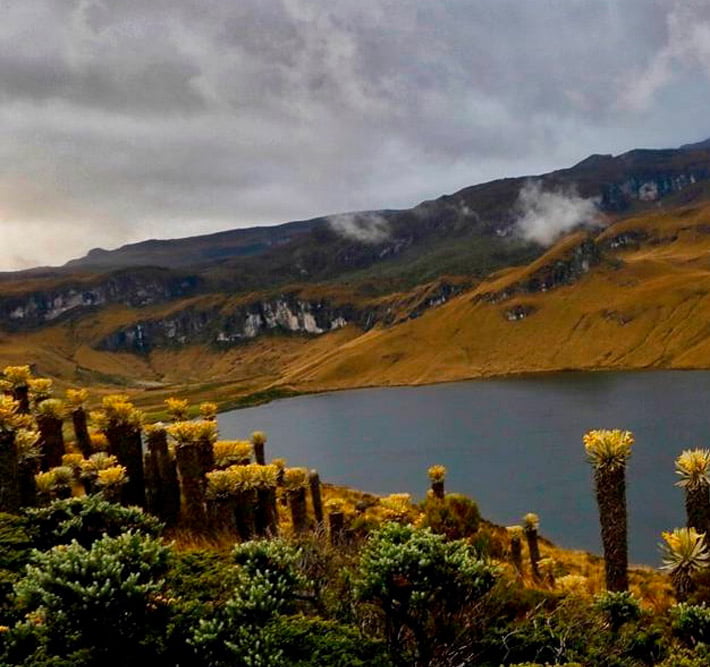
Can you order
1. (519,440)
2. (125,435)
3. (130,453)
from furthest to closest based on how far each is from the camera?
(519,440) < (125,435) < (130,453)

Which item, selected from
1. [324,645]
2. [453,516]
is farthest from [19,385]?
[324,645]

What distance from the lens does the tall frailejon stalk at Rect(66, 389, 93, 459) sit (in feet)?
59.2

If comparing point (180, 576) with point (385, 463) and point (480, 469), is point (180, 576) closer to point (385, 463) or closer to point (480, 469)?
point (480, 469)

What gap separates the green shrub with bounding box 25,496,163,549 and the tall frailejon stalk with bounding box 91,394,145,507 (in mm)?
4672

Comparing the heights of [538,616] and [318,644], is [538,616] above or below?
below

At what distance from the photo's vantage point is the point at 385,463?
83312mm

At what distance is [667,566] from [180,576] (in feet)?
31.4

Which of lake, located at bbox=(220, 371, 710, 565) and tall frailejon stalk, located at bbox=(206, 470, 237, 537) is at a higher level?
tall frailejon stalk, located at bbox=(206, 470, 237, 537)

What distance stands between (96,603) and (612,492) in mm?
10550

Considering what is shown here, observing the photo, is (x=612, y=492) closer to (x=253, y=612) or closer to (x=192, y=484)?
(x=253, y=612)

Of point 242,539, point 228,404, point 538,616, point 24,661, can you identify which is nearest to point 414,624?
point 538,616


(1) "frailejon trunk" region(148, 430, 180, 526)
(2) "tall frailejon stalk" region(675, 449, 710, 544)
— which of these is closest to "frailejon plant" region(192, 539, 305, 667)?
(1) "frailejon trunk" region(148, 430, 180, 526)

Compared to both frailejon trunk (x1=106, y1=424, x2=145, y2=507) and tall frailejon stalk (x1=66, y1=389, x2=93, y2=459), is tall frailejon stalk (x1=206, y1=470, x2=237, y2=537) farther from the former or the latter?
tall frailejon stalk (x1=66, y1=389, x2=93, y2=459)

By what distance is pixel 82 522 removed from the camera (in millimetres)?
11070
